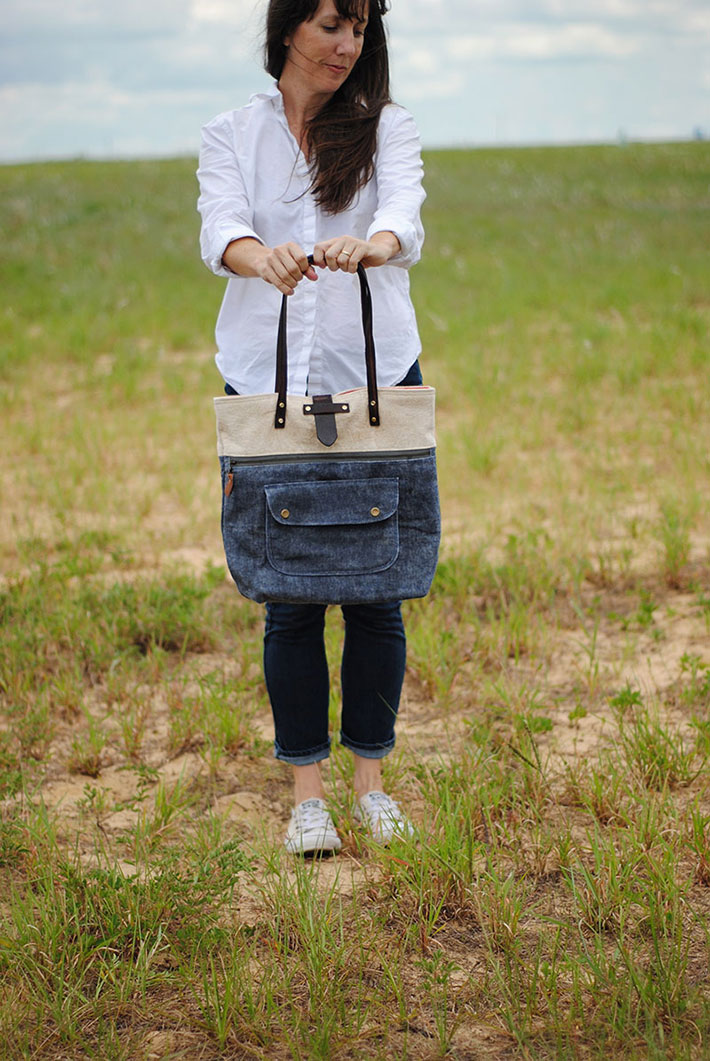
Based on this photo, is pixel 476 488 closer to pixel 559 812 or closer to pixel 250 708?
pixel 250 708

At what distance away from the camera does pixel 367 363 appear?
2270 mm

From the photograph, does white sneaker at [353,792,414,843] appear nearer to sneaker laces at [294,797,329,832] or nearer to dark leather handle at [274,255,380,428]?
sneaker laces at [294,797,329,832]

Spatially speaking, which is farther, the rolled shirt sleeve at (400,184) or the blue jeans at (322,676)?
the blue jeans at (322,676)

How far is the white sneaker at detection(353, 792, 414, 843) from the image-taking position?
8.21 feet

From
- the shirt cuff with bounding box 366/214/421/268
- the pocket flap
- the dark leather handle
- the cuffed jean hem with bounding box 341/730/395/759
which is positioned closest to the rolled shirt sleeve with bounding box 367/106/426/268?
the shirt cuff with bounding box 366/214/421/268

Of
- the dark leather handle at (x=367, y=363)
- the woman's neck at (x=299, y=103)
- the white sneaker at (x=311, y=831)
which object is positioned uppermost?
the woman's neck at (x=299, y=103)

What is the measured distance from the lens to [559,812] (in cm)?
263

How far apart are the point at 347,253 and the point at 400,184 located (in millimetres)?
386

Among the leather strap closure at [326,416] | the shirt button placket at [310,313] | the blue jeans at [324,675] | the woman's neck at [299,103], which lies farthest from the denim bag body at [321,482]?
the woman's neck at [299,103]

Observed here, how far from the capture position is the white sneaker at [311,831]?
8.29ft

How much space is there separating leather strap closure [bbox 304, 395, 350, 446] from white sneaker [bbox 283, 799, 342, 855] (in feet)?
3.37

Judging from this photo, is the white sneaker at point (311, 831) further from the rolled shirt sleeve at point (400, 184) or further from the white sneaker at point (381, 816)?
the rolled shirt sleeve at point (400, 184)

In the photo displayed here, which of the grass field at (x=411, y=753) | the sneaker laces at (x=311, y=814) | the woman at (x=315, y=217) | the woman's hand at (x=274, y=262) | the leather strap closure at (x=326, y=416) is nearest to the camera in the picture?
the grass field at (x=411, y=753)

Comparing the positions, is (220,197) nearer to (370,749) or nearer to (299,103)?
(299,103)
